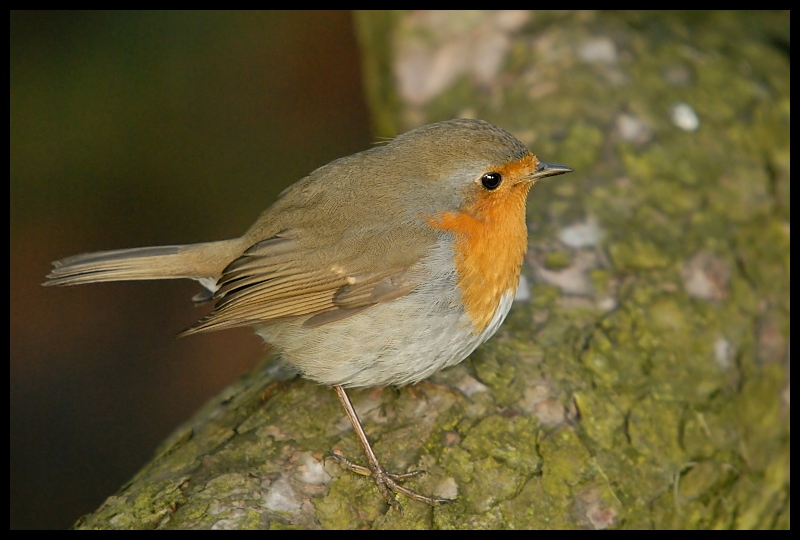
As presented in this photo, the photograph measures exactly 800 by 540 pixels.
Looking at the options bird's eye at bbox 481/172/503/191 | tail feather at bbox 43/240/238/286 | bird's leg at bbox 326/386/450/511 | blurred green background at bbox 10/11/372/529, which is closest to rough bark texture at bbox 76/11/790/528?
bird's leg at bbox 326/386/450/511

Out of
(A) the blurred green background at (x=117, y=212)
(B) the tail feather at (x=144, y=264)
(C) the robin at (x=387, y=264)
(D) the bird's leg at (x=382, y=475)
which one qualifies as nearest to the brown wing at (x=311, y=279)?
(C) the robin at (x=387, y=264)

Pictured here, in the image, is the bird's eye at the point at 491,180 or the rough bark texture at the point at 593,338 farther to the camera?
the bird's eye at the point at 491,180

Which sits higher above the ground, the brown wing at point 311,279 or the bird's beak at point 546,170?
Result: the bird's beak at point 546,170

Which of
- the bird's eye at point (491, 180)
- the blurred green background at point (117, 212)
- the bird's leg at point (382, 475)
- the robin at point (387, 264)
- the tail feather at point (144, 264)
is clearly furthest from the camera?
the blurred green background at point (117, 212)

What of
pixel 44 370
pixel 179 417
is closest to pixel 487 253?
pixel 179 417

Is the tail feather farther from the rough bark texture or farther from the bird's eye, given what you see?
the bird's eye

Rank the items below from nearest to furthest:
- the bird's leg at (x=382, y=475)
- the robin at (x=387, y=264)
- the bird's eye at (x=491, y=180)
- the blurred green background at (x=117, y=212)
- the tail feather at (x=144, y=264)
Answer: the bird's leg at (x=382, y=475), the robin at (x=387, y=264), the bird's eye at (x=491, y=180), the tail feather at (x=144, y=264), the blurred green background at (x=117, y=212)

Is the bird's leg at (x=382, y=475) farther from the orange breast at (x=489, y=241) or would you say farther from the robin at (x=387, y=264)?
the orange breast at (x=489, y=241)
